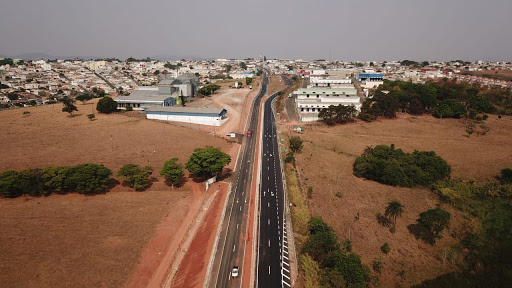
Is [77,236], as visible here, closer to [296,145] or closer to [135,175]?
[135,175]

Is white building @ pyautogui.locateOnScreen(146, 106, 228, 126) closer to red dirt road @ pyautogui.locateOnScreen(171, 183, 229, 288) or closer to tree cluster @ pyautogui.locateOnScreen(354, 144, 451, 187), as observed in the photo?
red dirt road @ pyautogui.locateOnScreen(171, 183, 229, 288)

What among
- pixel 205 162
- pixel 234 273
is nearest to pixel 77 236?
pixel 234 273

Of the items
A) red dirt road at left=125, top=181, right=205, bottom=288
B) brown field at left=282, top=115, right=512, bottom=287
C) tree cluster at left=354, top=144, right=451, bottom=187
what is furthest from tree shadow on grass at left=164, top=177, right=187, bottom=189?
tree cluster at left=354, top=144, right=451, bottom=187

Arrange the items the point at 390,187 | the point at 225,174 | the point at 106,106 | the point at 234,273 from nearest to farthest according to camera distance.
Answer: the point at 234,273 → the point at 390,187 → the point at 225,174 → the point at 106,106

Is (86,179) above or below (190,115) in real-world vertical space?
below

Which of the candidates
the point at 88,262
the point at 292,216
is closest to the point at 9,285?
the point at 88,262

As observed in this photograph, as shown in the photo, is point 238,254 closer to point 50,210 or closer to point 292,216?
point 292,216
